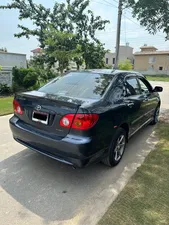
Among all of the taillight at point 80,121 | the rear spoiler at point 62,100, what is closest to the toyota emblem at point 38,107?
the rear spoiler at point 62,100

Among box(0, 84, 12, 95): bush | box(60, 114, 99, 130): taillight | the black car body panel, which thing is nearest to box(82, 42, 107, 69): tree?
box(0, 84, 12, 95): bush

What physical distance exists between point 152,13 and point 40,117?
5821 millimetres

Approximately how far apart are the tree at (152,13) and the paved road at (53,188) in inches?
188

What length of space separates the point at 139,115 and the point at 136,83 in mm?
690

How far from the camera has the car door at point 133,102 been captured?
3514 millimetres

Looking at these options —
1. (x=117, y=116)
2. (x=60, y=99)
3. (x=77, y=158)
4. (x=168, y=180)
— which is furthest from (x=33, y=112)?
(x=168, y=180)

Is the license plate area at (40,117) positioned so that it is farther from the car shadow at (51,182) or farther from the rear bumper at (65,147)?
the car shadow at (51,182)

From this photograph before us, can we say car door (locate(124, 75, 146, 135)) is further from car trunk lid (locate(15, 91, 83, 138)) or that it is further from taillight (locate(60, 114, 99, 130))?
car trunk lid (locate(15, 91, 83, 138))

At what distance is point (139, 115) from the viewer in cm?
411

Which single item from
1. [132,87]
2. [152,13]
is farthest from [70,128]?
[152,13]

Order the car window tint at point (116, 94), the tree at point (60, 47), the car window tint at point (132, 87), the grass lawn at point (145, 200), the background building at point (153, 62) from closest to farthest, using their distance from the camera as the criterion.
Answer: the grass lawn at point (145, 200)
the car window tint at point (116, 94)
the car window tint at point (132, 87)
the tree at point (60, 47)
the background building at point (153, 62)

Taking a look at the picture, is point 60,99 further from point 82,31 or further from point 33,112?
point 82,31

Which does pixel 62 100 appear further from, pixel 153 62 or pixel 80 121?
pixel 153 62

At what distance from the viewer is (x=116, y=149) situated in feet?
10.9
